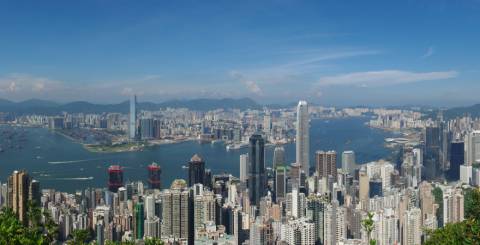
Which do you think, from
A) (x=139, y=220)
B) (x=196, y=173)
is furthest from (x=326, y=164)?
(x=139, y=220)

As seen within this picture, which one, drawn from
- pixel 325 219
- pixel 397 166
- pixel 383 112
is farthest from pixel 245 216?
pixel 383 112

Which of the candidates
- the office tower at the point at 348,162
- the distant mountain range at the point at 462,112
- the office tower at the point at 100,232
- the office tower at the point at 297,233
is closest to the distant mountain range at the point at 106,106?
the distant mountain range at the point at 462,112

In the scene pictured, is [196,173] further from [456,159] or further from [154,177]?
[456,159]

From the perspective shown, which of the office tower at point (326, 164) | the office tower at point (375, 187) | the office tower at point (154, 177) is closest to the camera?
the office tower at point (375, 187)

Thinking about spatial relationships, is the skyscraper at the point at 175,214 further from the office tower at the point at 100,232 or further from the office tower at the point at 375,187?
the office tower at the point at 375,187

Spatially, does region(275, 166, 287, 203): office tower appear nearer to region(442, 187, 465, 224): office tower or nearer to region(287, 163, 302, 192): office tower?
region(287, 163, 302, 192): office tower

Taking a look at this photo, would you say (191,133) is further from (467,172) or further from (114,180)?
(467,172)

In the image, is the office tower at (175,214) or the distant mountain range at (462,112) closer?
the office tower at (175,214)
